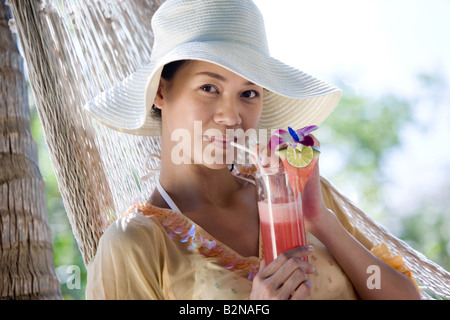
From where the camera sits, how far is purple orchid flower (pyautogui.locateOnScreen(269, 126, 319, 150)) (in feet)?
4.44

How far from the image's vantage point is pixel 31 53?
207 cm

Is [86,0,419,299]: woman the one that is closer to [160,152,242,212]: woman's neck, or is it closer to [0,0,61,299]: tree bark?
[160,152,242,212]: woman's neck

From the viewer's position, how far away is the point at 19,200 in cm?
206

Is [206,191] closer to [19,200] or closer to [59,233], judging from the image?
[19,200]

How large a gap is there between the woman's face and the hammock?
354mm

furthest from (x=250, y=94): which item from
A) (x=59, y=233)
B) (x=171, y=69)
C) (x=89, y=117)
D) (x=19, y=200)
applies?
(x=59, y=233)

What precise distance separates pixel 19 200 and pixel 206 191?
0.80m

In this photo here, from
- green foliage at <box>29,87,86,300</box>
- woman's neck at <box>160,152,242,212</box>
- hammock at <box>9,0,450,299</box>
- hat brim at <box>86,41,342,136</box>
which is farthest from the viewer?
green foliage at <box>29,87,86,300</box>

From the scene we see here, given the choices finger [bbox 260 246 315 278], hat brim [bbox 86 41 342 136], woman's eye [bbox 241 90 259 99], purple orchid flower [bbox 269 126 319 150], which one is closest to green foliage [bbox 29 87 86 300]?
hat brim [bbox 86 41 342 136]

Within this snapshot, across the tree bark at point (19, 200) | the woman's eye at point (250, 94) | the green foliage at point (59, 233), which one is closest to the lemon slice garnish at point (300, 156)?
the woman's eye at point (250, 94)

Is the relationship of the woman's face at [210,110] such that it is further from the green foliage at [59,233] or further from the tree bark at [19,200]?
the green foliage at [59,233]

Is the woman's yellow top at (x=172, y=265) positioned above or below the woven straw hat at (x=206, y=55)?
below

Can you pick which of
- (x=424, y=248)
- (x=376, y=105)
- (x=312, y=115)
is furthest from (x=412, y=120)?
(x=312, y=115)

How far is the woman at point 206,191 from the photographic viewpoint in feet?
4.49
